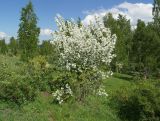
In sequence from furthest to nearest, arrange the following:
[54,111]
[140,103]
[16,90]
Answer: [140,103], [54,111], [16,90]

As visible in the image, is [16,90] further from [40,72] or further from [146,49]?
[146,49]

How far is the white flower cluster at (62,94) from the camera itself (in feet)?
60.8

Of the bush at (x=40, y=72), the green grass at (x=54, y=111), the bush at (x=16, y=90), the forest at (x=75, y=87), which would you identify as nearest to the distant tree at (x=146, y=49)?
the bush at (x=40, y=72)

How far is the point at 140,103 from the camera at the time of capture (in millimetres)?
17703

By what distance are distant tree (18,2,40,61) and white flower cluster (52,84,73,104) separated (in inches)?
659

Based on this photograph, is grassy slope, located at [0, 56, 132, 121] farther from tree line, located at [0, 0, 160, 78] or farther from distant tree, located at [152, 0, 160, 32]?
distant tree, located at [152, 0, 160, 32]

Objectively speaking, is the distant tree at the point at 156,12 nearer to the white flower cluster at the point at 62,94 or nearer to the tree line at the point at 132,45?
the tree line at the point at 132,45

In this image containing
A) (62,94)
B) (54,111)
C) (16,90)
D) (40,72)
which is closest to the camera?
(16,90)

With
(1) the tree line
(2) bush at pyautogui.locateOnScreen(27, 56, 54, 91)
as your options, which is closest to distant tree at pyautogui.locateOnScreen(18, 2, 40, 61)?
(1) the tree line

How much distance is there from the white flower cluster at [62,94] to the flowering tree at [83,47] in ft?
3.13

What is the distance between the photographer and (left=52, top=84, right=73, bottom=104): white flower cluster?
18541 mm

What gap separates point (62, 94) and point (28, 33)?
695 inches

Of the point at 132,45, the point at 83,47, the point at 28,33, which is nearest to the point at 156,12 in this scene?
the point at 132,45

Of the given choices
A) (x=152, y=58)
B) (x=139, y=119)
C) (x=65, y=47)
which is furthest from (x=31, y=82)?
(x=152, y=58)
